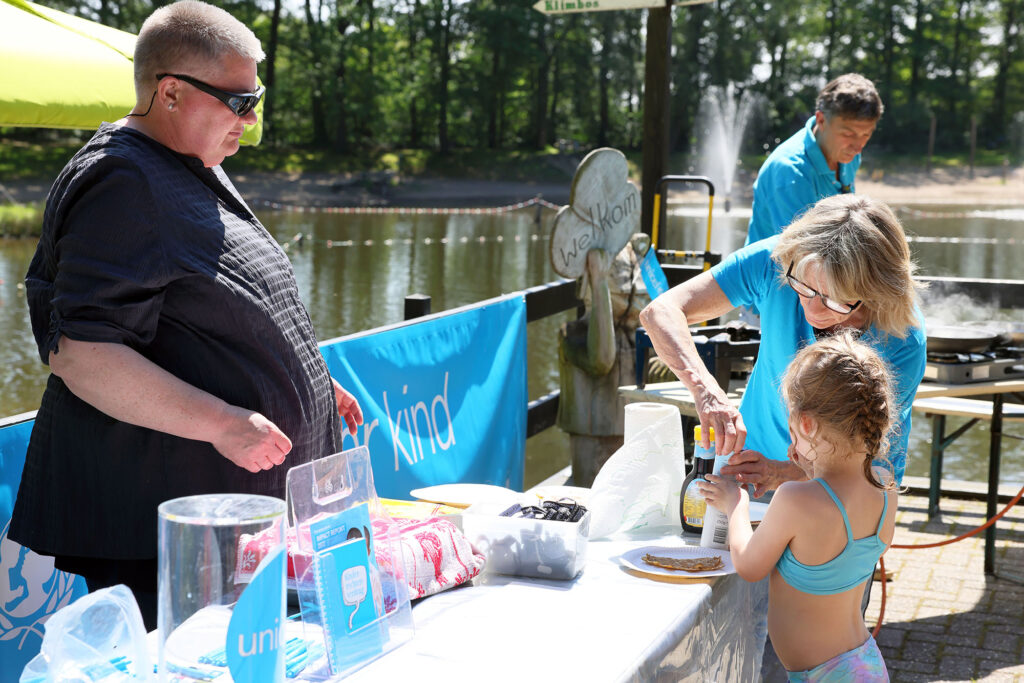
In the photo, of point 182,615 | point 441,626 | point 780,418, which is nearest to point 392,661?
point 441,626

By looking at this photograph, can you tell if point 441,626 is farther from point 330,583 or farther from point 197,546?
point 197,546

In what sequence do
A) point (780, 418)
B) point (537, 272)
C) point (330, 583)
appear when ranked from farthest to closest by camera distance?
1. point (537, 272)
2. point (780, 418)
3. point (330, 583)

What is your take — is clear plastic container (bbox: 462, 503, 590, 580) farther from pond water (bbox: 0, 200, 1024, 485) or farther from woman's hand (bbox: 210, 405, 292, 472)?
pond water (bbox: 0, 200, 1024, 485)

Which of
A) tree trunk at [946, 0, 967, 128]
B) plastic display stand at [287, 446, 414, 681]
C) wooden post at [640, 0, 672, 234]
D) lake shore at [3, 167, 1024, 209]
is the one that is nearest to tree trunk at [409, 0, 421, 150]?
lake shore at [3, 167, 1024, 209]

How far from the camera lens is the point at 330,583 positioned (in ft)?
5.29

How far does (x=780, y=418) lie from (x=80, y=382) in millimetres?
1723

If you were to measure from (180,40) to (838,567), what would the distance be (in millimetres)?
1720

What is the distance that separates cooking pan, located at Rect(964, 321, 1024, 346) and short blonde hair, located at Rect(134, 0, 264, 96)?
12.8 feet

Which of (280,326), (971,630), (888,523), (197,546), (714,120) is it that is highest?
(714,120)

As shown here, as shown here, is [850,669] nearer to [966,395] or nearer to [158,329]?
[158,329]

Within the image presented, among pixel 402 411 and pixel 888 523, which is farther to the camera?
pixel 402 411

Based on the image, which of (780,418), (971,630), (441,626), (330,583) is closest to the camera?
(330,583)

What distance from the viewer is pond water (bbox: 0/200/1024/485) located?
9.19m

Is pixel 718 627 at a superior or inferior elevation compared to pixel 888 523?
inferior
